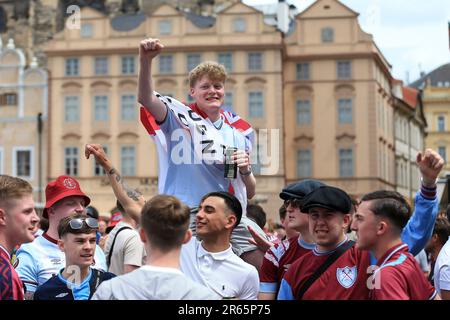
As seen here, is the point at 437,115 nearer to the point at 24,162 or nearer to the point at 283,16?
the point at 283,16

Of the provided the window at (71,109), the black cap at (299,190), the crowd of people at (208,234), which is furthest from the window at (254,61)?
the black cap at (299,190)

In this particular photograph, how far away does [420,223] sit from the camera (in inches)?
184

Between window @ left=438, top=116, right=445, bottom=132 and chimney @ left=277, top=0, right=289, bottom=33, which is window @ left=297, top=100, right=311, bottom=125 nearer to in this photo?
chimney @ left=277, top=0, right=289, bottom=33

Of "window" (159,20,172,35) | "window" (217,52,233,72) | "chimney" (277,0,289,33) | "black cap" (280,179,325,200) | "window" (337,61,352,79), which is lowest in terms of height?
"black cap" (280,179,325,200)

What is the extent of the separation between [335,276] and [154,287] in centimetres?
114

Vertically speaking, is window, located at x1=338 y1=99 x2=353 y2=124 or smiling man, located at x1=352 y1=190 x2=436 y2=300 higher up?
window, located at x1=338 y1=99 x2=353 y2=124

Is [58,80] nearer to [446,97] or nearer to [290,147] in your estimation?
[290,147]

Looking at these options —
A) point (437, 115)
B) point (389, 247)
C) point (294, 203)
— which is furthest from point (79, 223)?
point (437, 115)

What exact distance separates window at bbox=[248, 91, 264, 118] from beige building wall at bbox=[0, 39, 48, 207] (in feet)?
36.5

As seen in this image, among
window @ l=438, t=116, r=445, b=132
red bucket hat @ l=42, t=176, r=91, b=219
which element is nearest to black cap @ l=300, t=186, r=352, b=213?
red bucket hat @ l=42, t=176, r=91, b=219

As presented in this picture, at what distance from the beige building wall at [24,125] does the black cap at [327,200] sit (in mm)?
41144

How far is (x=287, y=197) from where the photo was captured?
5219 millimetres

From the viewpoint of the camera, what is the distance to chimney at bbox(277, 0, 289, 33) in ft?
160
